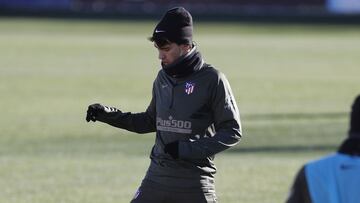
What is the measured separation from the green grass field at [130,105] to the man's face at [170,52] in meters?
5.01

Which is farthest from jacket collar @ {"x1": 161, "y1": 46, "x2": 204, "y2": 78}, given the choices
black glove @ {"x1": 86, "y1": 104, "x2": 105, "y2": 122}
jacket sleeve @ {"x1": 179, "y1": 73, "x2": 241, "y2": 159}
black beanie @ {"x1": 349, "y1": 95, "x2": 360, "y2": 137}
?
black beanie @ {"x1": 349, "y1": 95, "x2": 360, "y2": 137}

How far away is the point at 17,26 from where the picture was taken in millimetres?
53125

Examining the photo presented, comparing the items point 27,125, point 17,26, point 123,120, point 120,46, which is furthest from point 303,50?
point 123,120

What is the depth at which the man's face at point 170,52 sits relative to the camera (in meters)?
6.69

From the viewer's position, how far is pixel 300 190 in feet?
14.4

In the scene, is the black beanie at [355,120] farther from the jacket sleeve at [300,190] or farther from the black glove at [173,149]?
the black glove at [173,149]

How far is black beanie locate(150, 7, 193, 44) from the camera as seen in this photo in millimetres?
6652

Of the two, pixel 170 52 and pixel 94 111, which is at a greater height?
pixel 170 52

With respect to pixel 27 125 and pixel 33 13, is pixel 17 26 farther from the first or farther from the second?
pixel 27 125

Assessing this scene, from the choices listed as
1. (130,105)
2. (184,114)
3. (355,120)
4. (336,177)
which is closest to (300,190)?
(336,177)

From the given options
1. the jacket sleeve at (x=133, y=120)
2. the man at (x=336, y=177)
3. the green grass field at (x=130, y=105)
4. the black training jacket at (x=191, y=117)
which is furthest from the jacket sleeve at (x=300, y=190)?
the green grass field at (x=130, y=105)

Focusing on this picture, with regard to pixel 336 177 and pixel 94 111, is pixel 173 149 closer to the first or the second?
pixel 94 111

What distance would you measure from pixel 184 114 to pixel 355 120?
93.7 inches

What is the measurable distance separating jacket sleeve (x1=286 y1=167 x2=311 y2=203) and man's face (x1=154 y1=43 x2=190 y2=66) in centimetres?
240
